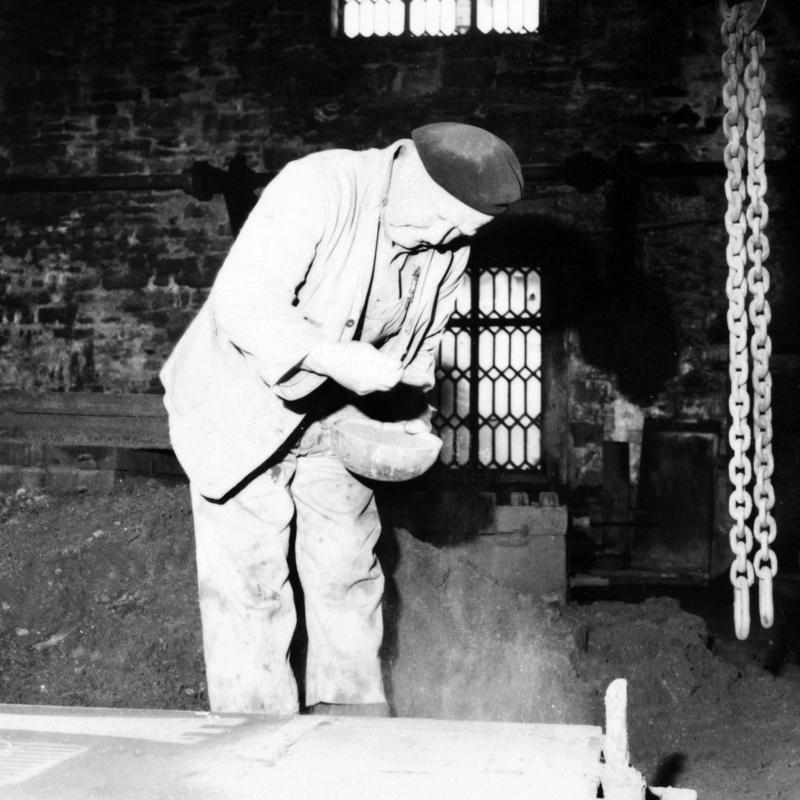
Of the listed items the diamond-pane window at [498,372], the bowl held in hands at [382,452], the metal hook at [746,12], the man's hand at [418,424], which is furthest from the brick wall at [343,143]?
the bowl held in hands at [382,452]

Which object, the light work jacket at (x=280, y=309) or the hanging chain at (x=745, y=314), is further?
the hanging chain at (x=745, y=314)

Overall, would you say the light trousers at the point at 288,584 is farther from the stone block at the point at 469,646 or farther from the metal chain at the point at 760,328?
the stone block at the point at 469,646

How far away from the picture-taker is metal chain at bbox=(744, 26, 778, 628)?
9.76 feet

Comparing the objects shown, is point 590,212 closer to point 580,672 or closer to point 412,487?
point 412,487

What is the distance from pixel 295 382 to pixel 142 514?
3.32 meters

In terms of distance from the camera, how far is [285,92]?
922 centimetres

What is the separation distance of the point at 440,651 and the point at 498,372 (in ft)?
15.3

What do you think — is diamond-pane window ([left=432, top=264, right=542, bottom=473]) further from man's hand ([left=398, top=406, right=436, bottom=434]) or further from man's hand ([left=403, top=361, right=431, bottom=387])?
man's hand ([left=403, top=361, right=431, bottom=387])

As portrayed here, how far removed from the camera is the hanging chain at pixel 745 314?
294 cm

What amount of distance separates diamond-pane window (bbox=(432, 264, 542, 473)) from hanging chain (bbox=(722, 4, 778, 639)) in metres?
5.84

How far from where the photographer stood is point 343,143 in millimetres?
9047

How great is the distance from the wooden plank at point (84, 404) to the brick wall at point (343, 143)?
2478 mm

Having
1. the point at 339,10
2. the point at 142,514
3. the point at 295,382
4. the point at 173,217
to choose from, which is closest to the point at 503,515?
the point at 142,514

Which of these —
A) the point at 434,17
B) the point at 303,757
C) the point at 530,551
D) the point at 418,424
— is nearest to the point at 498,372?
the point at 530,551
